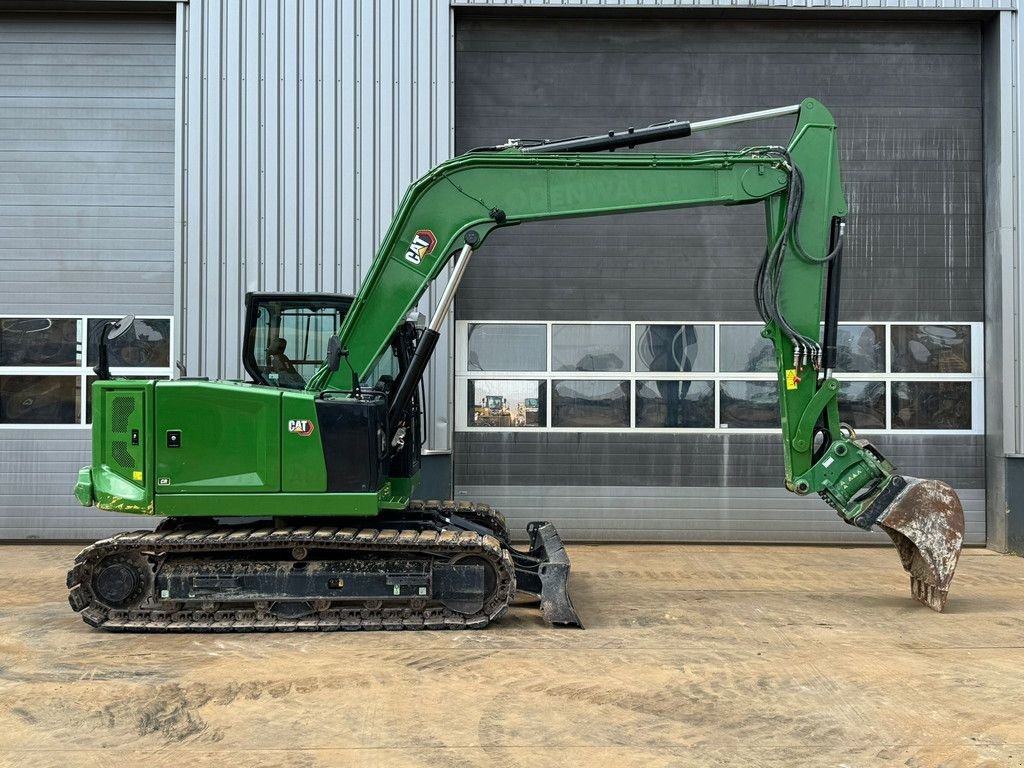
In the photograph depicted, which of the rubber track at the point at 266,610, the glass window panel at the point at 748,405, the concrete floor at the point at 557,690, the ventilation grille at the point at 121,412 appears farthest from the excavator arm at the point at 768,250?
the glass window panel at the point at 748,405

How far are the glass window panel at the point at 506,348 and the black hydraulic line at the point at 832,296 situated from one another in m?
4.42

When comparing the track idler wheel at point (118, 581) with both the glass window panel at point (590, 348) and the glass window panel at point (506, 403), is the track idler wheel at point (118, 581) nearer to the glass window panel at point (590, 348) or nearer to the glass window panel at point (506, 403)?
the glass window panel at point (506, 403)

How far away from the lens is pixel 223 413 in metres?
6.93

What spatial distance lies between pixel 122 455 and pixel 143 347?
4.44 m

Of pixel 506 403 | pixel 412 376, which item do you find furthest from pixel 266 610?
pixel 506 403

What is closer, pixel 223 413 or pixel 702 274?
pixel 223 413

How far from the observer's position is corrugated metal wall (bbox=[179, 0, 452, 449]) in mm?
10695

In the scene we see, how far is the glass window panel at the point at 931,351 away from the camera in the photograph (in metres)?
11.2

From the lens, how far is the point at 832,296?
742cm

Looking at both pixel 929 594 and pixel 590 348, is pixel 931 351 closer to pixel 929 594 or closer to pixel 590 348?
pixel 590 348

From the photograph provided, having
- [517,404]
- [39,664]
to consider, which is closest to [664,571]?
[517,404]

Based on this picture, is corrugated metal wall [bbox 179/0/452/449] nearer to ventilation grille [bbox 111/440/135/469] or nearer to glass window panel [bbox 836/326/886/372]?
ventilation grille [bbox 111/440/135/469]

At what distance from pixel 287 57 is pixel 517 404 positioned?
524cm

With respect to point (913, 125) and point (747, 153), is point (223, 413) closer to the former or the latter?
point (747, 153)
